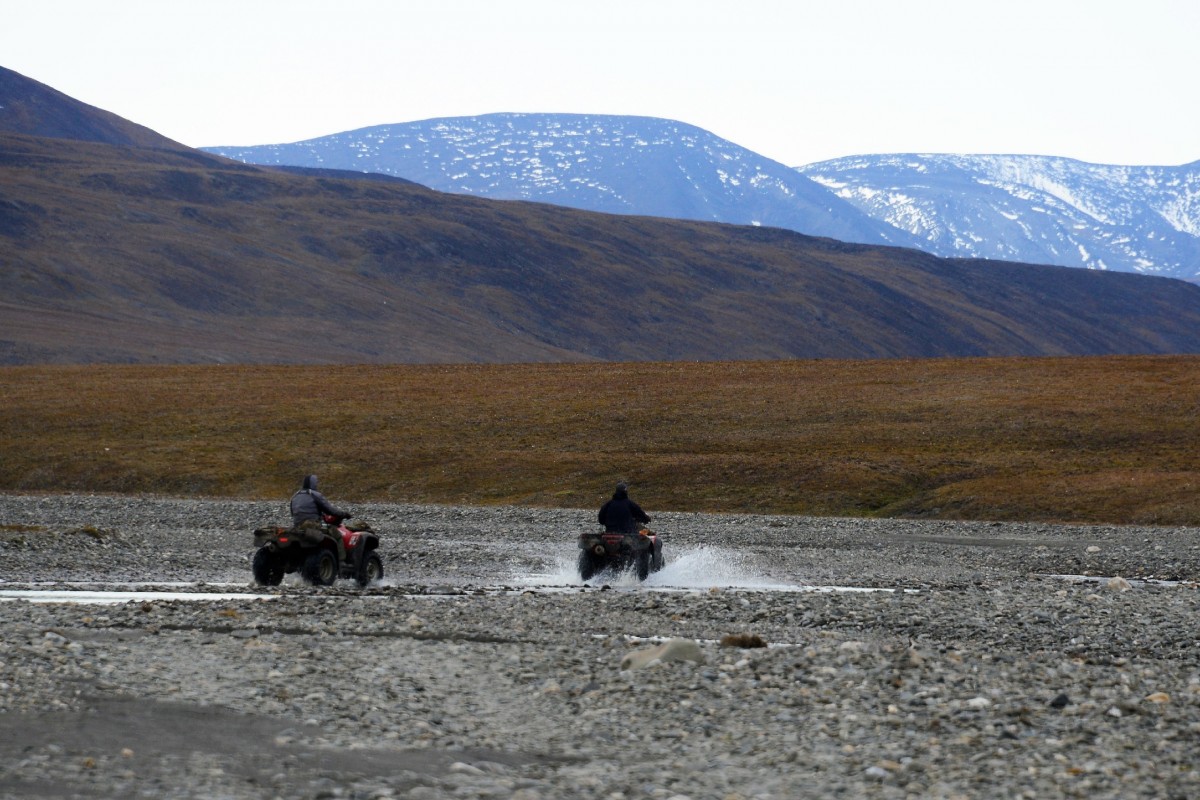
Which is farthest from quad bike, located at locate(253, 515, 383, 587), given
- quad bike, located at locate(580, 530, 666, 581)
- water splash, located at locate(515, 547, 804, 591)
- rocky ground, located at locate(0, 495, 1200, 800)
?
quad bike, located at locate(580, 530, 666, 581)

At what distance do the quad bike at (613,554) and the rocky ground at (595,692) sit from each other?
1019mm

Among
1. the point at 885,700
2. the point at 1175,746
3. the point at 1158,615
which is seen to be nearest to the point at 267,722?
the point at 885,700

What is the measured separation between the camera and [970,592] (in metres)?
25.9

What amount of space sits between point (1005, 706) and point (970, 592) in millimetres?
13543

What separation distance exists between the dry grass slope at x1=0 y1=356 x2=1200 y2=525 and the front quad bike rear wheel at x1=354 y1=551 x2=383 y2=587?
96.5 ft

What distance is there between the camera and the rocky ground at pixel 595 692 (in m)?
10.5

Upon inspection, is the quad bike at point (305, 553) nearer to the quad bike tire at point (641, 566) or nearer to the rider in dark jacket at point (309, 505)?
the rider in dark jacket at point (309, 505)

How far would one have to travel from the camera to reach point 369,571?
2561cm

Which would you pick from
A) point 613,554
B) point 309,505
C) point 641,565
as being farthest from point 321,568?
point 641,565

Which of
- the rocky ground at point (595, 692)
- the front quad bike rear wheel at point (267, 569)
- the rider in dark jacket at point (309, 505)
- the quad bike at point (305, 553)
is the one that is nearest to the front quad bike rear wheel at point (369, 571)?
the quad bike at point (305, 553)

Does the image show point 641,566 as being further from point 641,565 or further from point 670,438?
point 670,438

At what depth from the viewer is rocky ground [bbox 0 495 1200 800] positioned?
10516mm

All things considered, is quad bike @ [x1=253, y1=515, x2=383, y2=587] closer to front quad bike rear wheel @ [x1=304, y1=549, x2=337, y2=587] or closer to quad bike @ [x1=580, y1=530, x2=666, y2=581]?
front quad bike rear wheel @ [x1=304, y1=549, x2=337, y2=587]

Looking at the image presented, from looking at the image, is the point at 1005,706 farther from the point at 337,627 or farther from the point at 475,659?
the point at 337,627
